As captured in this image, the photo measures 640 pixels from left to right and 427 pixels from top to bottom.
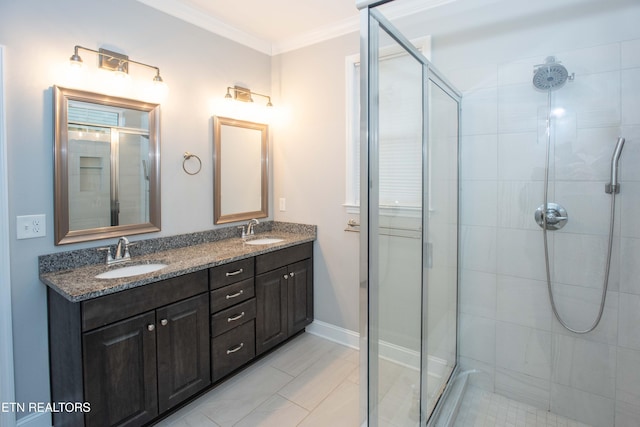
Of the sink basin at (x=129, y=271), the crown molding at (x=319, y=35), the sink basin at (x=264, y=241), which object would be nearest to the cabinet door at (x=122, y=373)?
the sink basin at (x=129, y=271)

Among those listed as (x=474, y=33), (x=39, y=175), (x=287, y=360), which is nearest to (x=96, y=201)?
(x=39, y=175)

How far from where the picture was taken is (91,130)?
6.51ft

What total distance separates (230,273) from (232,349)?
51cm

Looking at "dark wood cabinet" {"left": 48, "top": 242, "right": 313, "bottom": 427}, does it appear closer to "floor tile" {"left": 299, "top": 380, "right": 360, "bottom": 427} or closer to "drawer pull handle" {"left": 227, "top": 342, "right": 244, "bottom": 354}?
"drawer pull handle" {"left": 227, "top": 342, "right": 244, "bottom": 354}

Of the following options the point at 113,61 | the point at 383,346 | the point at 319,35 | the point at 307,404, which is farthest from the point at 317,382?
the point at 319,35

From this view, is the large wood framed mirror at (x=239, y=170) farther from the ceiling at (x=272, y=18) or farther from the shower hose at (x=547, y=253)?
the shower hose at (x=547, y=253)

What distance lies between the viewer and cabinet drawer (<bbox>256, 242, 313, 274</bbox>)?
8.07 feet

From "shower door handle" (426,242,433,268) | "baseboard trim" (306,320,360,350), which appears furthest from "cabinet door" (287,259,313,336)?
"shower door handle" (426,242,433,268)

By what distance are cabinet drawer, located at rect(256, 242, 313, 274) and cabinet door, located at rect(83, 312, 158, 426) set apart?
0.83 m

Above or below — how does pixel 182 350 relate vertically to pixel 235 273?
below

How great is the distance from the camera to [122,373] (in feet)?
5.50

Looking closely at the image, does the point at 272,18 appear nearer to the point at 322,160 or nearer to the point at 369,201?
the point at 322,160

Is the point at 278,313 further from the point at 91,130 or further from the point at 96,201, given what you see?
the point at 91,130

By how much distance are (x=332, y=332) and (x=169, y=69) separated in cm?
242
